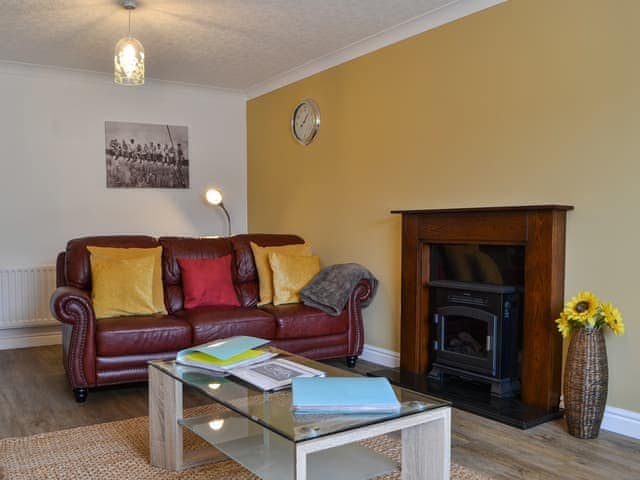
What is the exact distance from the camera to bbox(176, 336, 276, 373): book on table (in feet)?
7.60

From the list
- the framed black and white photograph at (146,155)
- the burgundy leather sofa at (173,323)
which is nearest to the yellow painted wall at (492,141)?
the burgundy leather sofa at (173,323)

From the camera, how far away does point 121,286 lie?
3.74m

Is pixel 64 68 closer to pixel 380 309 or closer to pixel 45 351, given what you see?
pixel 45 351

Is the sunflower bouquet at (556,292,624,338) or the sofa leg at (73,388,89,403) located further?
the sofa leg at (73,388,89,403)

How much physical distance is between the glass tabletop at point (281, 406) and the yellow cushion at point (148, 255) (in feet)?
5.36

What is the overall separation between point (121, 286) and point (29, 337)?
5.96 feet

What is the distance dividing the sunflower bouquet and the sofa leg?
263 centimetres

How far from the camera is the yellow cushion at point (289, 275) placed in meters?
4.30

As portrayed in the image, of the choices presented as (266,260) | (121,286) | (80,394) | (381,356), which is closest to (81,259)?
(121,286)

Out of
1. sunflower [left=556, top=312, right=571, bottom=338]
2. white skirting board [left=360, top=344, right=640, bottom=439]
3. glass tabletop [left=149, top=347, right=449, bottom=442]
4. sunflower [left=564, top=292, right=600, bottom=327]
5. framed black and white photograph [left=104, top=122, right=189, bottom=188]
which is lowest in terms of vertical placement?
white skirting board [left=360, top=344, right=640, bottom=439]

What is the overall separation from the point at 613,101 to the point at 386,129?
168 centimetres

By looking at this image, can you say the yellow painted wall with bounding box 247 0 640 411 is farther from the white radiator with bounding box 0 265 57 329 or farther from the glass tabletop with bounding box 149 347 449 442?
the white radiator with bounding box 0 265 57 329

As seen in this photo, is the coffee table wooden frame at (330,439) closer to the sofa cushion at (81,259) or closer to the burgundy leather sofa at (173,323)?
the burgundy leather sofa at (173,323)

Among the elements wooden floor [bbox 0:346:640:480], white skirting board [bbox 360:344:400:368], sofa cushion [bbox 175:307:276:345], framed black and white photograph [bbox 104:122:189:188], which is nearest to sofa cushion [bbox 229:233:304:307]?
sofa cushion [bbox 175:307:276:345]
